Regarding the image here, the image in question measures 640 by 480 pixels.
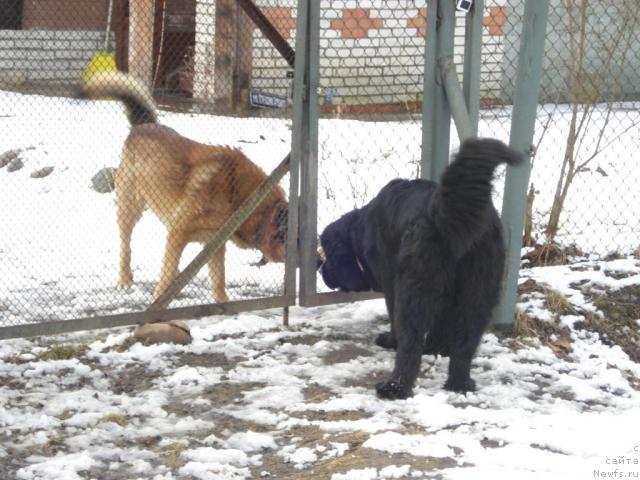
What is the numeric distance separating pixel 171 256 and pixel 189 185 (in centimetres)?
46

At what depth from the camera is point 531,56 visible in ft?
17.4

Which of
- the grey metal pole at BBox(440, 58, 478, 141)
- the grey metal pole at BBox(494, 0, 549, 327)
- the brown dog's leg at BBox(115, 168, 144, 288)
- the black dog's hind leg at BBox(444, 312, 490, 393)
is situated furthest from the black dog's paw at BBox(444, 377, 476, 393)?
the brown dog's leg at BBox(115, 168, 144, 288)

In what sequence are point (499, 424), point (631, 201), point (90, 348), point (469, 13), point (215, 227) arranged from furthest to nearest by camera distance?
1. point (631, 201)
2. point (215, 227)
3. point (469, 13)
4. point (90, 348)
5. point (499, 424)

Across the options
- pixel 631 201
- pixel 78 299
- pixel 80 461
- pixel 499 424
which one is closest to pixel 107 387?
pixel 80 461

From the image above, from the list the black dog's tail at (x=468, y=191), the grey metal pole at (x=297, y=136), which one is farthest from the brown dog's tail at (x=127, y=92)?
the black dog's tail at (x=468, y=191)

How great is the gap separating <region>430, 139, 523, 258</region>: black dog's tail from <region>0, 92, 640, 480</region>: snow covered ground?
78 centimetres

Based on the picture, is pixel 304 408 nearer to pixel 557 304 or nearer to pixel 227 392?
pixel 227 392

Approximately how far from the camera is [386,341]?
208 inches

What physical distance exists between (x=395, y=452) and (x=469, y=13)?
2868mm

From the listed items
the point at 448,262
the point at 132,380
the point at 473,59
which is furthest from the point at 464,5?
the point at 132,380

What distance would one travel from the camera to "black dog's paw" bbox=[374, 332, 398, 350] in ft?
17.3

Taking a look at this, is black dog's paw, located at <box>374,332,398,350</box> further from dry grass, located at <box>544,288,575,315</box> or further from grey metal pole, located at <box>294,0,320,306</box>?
dry grass, located at <box>544,288,575,315</box>

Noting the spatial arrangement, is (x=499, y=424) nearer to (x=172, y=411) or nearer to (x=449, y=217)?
(x=449, y=217)

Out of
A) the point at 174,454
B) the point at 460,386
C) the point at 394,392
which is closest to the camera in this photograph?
the point at 174,454
